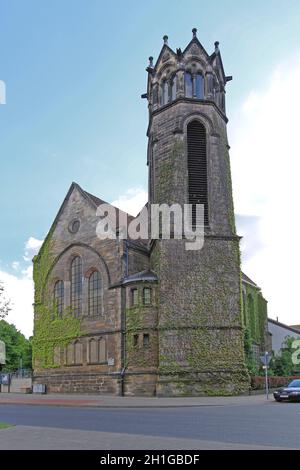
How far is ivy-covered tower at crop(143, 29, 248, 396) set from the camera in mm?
31469

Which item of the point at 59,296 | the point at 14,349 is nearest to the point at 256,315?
the point at 59,296

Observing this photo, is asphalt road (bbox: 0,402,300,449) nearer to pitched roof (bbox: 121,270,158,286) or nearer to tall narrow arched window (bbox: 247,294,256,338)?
pitched roof (bbox: 121,270,158,286)

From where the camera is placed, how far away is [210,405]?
79.0ft

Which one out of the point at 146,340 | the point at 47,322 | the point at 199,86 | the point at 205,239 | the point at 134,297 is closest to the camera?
the point at 146,340

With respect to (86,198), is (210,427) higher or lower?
lower

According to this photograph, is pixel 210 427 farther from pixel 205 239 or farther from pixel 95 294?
pixel 95 294

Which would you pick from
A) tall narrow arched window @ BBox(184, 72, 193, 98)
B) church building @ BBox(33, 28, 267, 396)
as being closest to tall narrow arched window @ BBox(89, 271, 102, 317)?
church building @ BBox(33, 28, 267, 396)

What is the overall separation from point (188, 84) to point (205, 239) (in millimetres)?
10847

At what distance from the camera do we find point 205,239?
33500mm

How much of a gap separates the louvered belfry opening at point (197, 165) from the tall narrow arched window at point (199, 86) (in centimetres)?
Answer: 206

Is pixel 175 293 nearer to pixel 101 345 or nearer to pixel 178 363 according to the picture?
pixel 178 363

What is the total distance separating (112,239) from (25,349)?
235 ft

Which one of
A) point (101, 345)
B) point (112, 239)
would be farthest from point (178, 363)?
point (112, 239)
